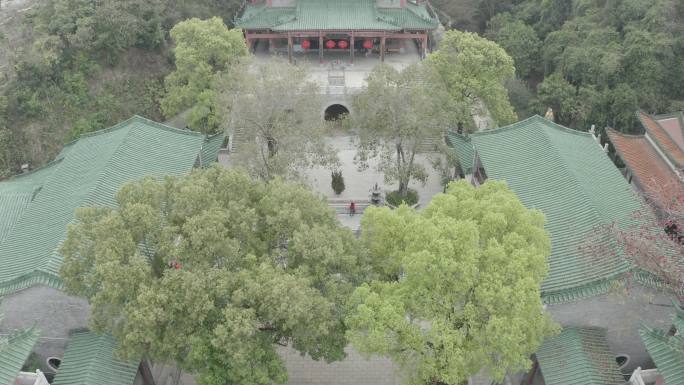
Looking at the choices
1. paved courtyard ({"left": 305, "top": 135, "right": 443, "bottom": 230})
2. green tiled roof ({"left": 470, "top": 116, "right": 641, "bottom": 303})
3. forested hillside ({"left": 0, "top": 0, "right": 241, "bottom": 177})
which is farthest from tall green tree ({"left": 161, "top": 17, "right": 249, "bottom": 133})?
green tiled roof ({"left": 470, "top": 116, "right": 641, "bottom": 303})

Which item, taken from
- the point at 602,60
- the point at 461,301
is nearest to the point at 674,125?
the point at 602,60

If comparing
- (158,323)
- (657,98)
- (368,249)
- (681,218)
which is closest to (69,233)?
(158,323)

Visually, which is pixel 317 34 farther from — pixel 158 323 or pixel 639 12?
pixel 158 323

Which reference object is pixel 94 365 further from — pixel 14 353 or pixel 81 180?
pixel 81 180

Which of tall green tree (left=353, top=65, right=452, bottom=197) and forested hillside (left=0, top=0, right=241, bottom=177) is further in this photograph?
forested hillside (left=0, top=0, right=241, bottom=177)

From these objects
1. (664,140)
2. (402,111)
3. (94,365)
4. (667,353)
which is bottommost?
(94,365)

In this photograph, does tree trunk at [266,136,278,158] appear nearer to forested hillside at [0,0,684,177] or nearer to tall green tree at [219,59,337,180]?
tall green tree at [219,59,337,180]
